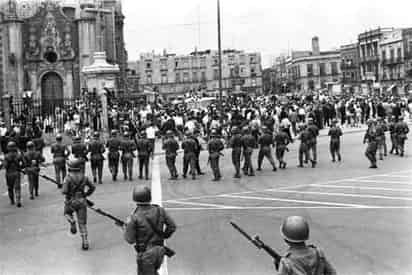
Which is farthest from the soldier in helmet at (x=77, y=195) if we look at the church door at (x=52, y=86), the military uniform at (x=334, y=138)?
the church door at (x=52, y=86)

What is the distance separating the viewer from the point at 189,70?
10500 cm

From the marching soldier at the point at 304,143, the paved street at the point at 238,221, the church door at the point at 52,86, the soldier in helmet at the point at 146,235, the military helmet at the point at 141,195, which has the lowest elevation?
the paved street at the point at 238,221

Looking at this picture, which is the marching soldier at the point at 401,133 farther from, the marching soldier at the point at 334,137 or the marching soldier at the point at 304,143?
the marching soldier at the point at 304,143

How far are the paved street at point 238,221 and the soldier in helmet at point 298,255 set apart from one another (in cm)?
356

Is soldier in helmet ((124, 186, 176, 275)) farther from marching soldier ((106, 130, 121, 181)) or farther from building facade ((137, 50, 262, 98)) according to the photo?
building facade ((137, 50, 262, 98))

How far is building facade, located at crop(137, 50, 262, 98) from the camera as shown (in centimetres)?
10456

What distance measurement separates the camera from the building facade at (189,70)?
105 m

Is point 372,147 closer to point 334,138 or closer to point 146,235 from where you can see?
point 334,138

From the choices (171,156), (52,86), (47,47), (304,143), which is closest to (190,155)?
(171,156)

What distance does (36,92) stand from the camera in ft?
166

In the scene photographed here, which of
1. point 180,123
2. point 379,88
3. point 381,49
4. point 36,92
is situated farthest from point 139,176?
point 381,49

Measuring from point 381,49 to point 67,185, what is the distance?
224 ft

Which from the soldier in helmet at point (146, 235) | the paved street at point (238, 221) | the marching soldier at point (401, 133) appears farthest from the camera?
the marching soldier at point (401, 133)

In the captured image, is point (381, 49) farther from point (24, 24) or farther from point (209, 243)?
point (209, 243)
